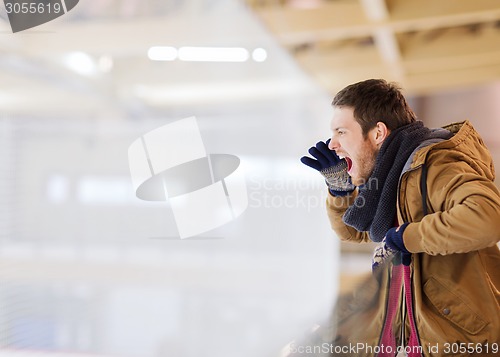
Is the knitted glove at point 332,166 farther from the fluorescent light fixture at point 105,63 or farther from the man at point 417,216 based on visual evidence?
the fluorescent light fixture at point 105,63

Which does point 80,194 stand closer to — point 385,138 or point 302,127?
point 302,127

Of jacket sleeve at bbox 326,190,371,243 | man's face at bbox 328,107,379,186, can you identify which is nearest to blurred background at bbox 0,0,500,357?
jacket sleeve at bbox 326,190,371,243

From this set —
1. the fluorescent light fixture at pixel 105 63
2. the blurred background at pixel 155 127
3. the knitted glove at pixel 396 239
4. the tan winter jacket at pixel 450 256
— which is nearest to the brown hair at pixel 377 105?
the tan winter jacket at pixel 450 256

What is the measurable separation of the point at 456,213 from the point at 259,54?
1.48 m

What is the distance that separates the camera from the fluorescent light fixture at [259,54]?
2.49 m

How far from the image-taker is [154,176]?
2.17m

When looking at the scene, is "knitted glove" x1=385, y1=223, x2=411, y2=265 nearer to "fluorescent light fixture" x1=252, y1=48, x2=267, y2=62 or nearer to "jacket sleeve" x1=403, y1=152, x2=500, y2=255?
"jacket sleeve" x1=403, y1=152, x2=500, y2=255

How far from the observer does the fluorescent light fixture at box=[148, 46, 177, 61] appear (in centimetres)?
239

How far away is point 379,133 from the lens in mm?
1409

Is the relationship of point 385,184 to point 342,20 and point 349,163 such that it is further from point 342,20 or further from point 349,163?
point 342,20

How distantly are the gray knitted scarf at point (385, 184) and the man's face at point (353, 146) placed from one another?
0.04 meters

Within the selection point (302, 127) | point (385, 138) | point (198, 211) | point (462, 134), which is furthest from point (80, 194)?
point (462, 134)

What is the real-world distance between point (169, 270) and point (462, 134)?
144 cm

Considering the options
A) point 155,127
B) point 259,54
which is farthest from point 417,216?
point 259,54
